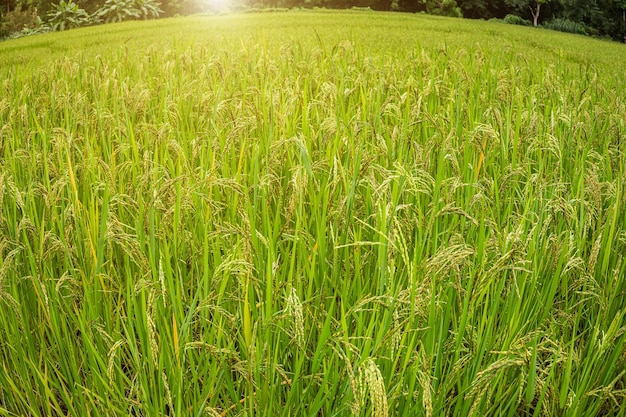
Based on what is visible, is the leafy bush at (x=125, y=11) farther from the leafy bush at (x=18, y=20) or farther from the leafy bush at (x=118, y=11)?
the leafy bush at (x=18, y=20)

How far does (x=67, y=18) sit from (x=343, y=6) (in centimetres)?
1320

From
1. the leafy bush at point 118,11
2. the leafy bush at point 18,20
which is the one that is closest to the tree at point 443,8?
the leafy bush at point 118,11

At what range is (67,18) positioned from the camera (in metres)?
18.4

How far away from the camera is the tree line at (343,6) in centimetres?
1955

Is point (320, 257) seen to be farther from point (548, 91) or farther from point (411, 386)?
point (548, 91)

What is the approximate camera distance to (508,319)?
143cm

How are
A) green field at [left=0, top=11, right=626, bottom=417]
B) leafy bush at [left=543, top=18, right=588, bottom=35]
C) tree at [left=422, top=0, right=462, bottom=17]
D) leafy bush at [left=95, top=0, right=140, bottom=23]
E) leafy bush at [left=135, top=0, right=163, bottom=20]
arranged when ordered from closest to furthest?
green field at [left=0, top=11, right=626, bottom=417] → leafy bush at [left=95, top=0, right=140, bottom=23] → leafy bush at [left=543, top=18, right=588, bottom=35] → leafy bush at [left=135, top=0, right=163, bottom=20] → tree at [left=422, top=0, right=462, bottom=17]

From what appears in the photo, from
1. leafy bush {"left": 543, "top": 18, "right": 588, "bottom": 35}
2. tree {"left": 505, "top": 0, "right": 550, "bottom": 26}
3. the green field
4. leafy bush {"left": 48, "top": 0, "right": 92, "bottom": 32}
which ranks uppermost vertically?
tree {"left": 505, "top": 0, "right": 550, "bottom": 26}

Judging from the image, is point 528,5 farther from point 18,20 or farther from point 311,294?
point 311,294

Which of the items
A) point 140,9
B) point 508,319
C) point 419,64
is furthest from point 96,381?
point 140,9

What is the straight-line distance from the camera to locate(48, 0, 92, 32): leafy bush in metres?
18.2

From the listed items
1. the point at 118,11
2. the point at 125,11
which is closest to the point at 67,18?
the point at 118,11

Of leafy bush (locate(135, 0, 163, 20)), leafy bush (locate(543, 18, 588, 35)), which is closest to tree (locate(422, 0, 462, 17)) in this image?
leafy bush (locate(543, 18, 588, 35))

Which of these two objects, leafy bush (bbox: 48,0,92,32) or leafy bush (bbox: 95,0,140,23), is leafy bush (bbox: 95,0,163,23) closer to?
leafy bush (bbox: 95,0,140,23)
